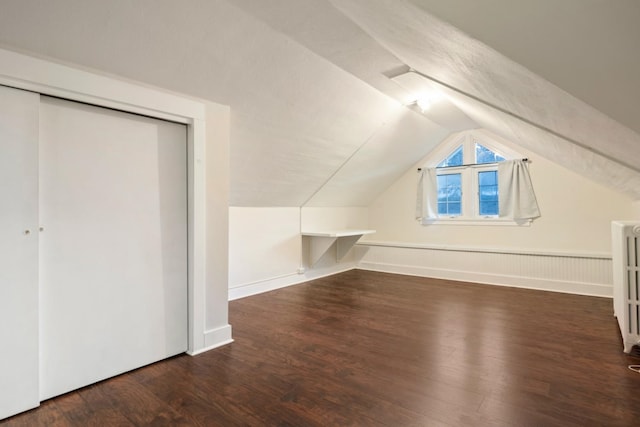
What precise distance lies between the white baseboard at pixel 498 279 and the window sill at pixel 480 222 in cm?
79

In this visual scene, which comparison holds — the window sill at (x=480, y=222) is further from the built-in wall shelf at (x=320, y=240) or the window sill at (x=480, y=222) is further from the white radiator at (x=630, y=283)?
the white radiator at (x=630, y=283)

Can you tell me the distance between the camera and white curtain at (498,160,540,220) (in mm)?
4742

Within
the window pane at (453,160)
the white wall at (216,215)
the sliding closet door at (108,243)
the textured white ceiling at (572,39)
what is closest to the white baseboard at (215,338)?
the white wall at (216,215)

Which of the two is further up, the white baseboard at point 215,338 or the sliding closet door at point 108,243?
the sliding closet door at point 108,243

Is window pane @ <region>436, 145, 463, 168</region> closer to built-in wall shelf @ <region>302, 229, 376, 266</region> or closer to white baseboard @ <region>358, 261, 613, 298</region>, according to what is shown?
white baseboard @ <region>358, 261, 613, 298</region>

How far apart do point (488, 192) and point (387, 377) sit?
159 inches

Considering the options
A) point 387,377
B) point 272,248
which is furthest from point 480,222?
point 387,377

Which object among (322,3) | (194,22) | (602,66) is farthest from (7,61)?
(602,66)

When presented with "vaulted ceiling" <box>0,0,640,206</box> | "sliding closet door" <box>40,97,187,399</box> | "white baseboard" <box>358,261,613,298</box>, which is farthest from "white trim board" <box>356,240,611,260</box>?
"sliding closet door" <box>40,97,187,399</box>

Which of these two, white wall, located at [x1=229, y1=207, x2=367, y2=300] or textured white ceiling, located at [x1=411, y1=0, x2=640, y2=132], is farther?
white wall, located at [x1=229, y1=207, x2=367, y2=300]

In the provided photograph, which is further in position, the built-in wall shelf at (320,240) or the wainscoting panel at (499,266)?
the built-in wall shelf at (320,240)

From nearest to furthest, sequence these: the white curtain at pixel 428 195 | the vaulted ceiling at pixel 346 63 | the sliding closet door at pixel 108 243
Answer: the vaulted ceiling at pixel 346 63
the sliding closet door at pixel 108 243
the white curtain at pixel 428 195

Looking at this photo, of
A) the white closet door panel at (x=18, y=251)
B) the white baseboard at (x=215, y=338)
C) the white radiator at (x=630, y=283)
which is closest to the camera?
the white closet door panel at (x=18, y=251)

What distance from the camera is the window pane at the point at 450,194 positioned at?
5.47m
